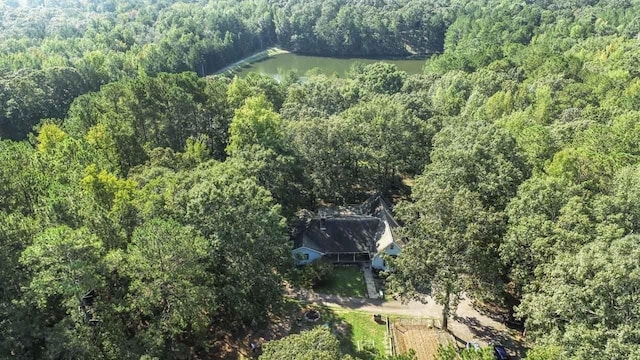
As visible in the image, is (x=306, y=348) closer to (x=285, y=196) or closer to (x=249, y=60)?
(x=285, y=196)

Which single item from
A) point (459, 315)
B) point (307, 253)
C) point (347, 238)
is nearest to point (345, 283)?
point (307, 253)

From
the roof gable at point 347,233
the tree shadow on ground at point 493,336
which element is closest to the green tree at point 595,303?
the tree shadow on ground at point 493,336

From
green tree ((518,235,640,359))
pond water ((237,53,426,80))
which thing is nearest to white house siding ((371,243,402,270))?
green tree ((518,235,640,359))

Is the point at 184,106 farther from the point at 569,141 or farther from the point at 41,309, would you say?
the point at 569,141

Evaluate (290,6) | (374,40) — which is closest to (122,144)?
(374,40)

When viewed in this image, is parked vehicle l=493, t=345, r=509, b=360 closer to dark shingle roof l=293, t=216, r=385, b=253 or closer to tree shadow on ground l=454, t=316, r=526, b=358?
tree shadow on ground l=454, t=316, r=526, b=358

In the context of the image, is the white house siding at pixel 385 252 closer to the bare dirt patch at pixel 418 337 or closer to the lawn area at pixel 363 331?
the lawn area at pixel 363 331
